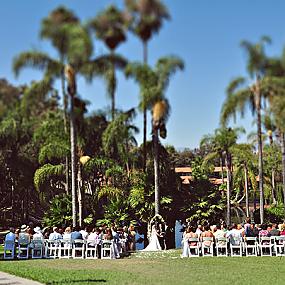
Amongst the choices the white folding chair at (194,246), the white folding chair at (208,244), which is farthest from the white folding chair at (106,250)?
the white folding chair at (208,244)

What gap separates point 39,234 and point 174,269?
7585mm

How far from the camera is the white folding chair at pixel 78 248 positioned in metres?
21.1

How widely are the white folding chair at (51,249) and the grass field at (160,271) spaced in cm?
211

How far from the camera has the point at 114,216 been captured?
30.4m

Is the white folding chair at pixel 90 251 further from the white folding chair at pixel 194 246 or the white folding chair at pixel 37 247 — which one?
the white folding chair at pixel 194 246

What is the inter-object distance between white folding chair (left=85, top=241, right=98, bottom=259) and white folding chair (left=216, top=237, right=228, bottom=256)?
4.54 meters

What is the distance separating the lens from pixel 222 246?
20734mm

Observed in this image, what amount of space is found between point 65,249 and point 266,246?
7.55 m

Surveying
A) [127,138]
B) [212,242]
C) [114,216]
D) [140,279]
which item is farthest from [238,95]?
[140,279]

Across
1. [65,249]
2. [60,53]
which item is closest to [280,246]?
[65,249]

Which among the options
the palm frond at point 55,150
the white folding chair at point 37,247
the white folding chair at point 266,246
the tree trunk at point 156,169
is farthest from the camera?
the palm frond at point 55,150

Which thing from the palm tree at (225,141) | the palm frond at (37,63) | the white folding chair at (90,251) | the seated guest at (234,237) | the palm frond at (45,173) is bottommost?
the white folding chair at (90,251)

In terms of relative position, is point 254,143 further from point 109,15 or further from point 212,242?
point 212,242

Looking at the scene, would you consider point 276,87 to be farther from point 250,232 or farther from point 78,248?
point 78,248
